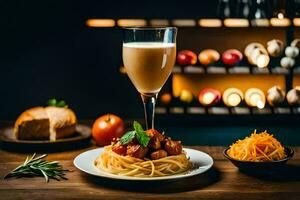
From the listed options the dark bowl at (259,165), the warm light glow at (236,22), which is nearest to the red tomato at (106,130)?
the dark bowl at (259,165)

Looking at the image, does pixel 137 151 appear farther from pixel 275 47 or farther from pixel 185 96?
pixel 275 47

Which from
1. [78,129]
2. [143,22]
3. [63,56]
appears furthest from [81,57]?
[78,129]

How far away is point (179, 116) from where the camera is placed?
190 inches

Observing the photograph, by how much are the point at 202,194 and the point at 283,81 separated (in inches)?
150

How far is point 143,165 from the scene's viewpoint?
1.63 metres

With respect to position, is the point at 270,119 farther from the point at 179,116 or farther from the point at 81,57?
the point at 81,57

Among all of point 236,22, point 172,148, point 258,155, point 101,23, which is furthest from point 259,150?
point 101,23

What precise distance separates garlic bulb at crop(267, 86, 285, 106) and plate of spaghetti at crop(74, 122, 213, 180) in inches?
124

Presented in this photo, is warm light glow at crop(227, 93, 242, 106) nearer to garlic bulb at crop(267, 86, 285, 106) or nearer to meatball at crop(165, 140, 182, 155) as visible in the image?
garlic bulb at crop(267, 86, 285, 106)

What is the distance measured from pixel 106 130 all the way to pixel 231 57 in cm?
285

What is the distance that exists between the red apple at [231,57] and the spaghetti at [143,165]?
324 cm

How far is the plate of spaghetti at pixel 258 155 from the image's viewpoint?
1.66m

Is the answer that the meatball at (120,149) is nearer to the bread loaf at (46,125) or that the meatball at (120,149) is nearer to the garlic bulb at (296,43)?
the bread loaf at (46,125)

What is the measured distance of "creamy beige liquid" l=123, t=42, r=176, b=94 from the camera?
1.84 metres
